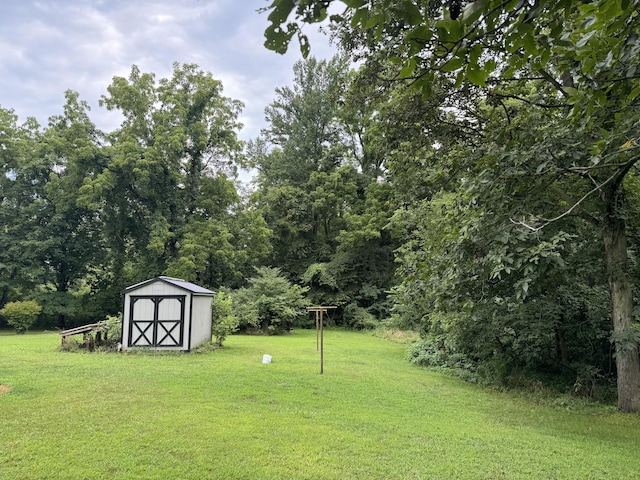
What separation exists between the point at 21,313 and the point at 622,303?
21.2 m

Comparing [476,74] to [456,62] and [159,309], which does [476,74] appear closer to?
[456,62]

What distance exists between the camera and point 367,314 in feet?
73.2

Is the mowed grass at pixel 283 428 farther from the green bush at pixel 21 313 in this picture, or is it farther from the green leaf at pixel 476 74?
the green bush at pixel 21 313

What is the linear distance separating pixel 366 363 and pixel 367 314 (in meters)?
12.1

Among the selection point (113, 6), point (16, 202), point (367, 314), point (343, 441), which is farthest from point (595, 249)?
point (16, 202)

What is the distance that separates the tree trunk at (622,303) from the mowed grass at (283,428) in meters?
0.39

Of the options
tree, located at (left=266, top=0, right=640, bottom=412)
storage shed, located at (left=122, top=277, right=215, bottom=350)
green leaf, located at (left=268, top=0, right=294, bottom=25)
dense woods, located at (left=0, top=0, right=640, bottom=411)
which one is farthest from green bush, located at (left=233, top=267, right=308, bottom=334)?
green leaf, located at (left=268, top=0, right=294, bottom=25)

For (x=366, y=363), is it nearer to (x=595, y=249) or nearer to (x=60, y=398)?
(x=595, y=249)

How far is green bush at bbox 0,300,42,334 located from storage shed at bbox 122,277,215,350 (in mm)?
9981

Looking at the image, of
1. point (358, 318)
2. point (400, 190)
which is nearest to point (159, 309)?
point (400, 190)

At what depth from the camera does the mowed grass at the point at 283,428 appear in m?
3.69

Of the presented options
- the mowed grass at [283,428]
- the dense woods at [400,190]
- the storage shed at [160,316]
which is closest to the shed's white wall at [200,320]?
the storage shed at [160,316]

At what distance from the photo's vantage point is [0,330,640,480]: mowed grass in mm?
3688

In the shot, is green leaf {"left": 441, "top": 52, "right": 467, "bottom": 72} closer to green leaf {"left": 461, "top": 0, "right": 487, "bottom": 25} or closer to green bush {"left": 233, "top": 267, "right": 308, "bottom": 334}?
green leaf {"left": 461, "top": 0, "right": 487, "bottom": 25}
